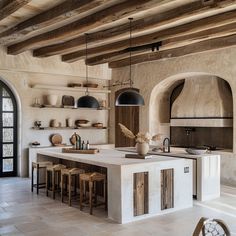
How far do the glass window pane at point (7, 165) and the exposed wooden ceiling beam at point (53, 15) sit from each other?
11.1ft

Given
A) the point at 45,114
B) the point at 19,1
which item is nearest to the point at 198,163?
the point at 19,1

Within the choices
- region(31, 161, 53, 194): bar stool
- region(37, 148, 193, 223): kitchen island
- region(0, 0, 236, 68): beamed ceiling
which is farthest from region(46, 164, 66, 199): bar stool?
region(0, 0, 236, 68): beamed ceiling

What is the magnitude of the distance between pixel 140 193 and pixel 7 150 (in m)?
4.75

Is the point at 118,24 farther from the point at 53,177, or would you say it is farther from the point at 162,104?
the point at 162,104

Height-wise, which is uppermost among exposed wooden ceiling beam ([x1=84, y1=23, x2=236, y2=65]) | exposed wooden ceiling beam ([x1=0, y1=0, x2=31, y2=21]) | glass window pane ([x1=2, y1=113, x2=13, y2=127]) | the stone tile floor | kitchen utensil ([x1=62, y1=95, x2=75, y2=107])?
exposed wooden ceiling beam ([x1=84, y1=23, x2=236, y2=65])

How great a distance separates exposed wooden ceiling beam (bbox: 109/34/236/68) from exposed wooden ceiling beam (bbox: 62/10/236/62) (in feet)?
2.66

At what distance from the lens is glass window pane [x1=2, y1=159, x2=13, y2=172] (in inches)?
321

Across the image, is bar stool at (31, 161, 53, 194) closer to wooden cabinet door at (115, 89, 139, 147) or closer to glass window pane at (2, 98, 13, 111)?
glass window pane at (2, 98, 13, 111)

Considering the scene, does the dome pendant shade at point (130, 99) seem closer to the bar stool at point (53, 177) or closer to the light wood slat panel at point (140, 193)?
the light wood slat panel at point (140, 193)

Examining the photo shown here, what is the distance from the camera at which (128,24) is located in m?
5.76

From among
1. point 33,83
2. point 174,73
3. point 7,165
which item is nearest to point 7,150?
point 7,165

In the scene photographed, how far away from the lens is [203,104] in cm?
787

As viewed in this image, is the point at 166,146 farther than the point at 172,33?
Yes

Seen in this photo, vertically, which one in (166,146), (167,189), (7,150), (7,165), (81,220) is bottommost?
(81,220)
